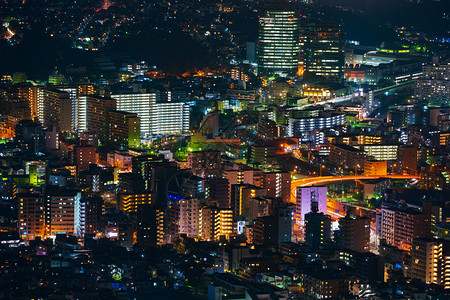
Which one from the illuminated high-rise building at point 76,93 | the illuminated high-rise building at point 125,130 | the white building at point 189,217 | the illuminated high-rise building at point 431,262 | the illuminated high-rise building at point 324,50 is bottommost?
the illuminated high-rise building at point 431,262

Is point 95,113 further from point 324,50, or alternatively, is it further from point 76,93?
point 324,50

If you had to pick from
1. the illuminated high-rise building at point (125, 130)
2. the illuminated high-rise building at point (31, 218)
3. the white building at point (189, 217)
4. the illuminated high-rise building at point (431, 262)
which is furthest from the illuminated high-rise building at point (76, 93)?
the illuminated high-rise building at point (431, 262)

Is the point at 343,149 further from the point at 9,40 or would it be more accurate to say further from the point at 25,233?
the point at 9,40

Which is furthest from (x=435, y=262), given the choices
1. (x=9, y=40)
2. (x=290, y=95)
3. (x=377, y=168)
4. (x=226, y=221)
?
(x=9, y=40)

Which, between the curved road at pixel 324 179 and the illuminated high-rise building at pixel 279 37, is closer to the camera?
the curved road at pixel 324 179

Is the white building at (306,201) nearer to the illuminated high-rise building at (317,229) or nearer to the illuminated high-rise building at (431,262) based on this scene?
the illuminated high-rise building at (317,229)

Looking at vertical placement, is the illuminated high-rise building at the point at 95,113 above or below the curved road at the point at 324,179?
above

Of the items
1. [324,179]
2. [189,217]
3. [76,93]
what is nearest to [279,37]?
[76,93]

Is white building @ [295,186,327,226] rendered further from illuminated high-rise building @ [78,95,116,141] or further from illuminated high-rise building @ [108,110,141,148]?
illuminated high-rise building @ [78,95,116,141]
